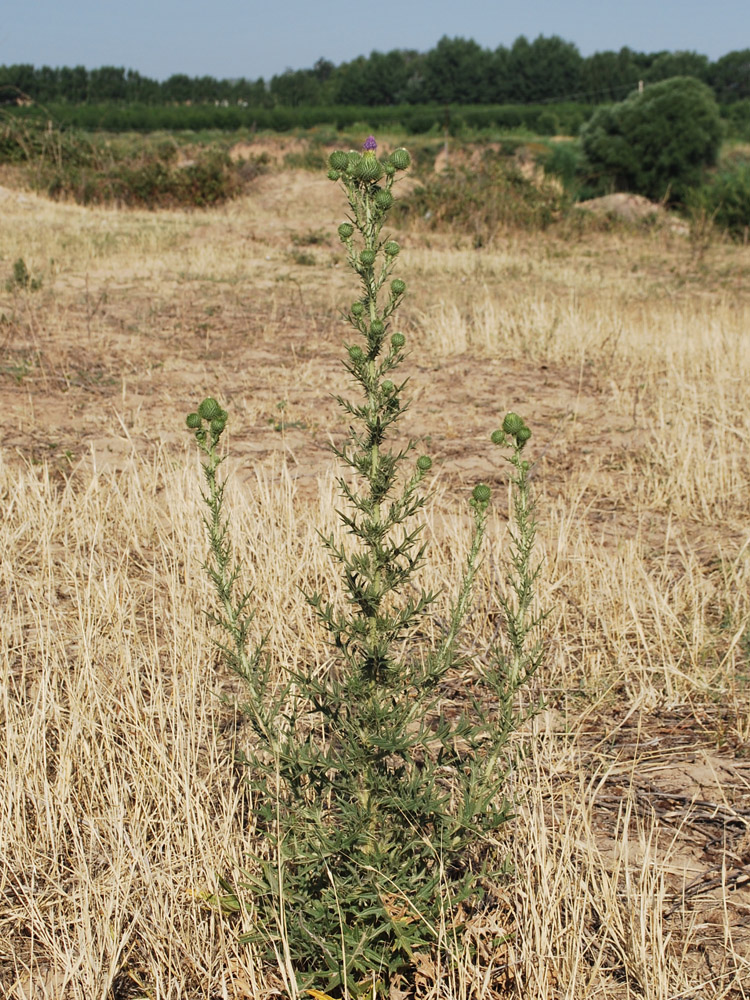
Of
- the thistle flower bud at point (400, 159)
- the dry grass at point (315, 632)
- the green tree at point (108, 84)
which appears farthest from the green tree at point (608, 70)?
the thistle flower bud at point (400, 159)

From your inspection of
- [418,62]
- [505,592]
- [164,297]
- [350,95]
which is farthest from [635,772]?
[418,62]

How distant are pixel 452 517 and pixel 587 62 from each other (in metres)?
107

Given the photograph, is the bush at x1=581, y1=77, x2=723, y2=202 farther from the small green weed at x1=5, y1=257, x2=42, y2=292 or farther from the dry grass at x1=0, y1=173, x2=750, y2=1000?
the small green weed at x1=5, y1=257, x2=42, y2=292

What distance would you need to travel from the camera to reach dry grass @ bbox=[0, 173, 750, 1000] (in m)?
2.15

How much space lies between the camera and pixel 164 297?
10.5 metres

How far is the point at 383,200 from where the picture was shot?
1.91m

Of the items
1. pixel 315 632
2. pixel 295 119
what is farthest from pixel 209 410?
pixel 295 119

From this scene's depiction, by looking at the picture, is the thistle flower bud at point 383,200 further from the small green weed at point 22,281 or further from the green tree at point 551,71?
the green tree at point 551,71

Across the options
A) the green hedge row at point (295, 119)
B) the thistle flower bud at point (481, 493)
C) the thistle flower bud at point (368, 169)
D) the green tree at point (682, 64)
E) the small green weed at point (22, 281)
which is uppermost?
the green tree at point (682, 64)

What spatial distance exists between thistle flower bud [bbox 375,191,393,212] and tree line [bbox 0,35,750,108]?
94886 mm

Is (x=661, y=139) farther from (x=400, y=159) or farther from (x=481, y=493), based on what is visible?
(x=481, y=493)

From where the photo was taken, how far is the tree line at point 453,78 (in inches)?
3625

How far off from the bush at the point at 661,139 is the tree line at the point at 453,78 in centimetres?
7457

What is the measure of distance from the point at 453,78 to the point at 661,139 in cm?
8925
